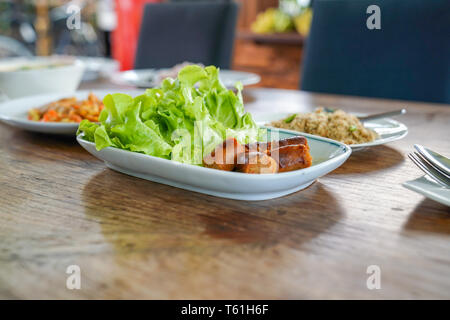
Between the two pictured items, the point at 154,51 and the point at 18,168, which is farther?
the point at 154,51

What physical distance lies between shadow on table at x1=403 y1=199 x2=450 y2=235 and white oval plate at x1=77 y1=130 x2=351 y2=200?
0.42 feet

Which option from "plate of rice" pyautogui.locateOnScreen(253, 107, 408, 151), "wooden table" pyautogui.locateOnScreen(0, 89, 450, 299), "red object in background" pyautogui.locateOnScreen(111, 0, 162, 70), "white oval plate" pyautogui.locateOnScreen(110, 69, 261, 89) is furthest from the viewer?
"red object in background" pyautogui.locateOnScreen(111, 0, 162, 70)

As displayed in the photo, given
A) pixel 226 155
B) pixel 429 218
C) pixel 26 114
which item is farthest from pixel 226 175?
pixel 26 114

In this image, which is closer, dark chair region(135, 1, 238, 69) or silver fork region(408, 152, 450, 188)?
silver fork region(408, 152, 450, 188)

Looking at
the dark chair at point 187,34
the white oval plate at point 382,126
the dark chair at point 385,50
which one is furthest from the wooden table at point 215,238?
the dark chair at point 187,34

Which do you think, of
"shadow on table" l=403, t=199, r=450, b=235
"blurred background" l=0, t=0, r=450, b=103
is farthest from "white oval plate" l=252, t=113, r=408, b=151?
"blurred background" l=0, t=0, r=450, b=103

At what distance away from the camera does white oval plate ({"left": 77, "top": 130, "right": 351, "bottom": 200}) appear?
588mm

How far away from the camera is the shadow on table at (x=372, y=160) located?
78 centimetres

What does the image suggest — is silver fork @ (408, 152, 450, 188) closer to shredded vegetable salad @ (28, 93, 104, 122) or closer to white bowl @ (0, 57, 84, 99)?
shredded vegetable salad @ (28, 93, 104, 122)

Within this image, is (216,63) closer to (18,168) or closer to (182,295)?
(18,168)

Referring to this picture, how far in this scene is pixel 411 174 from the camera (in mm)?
760

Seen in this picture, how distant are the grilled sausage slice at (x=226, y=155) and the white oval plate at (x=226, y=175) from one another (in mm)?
28
